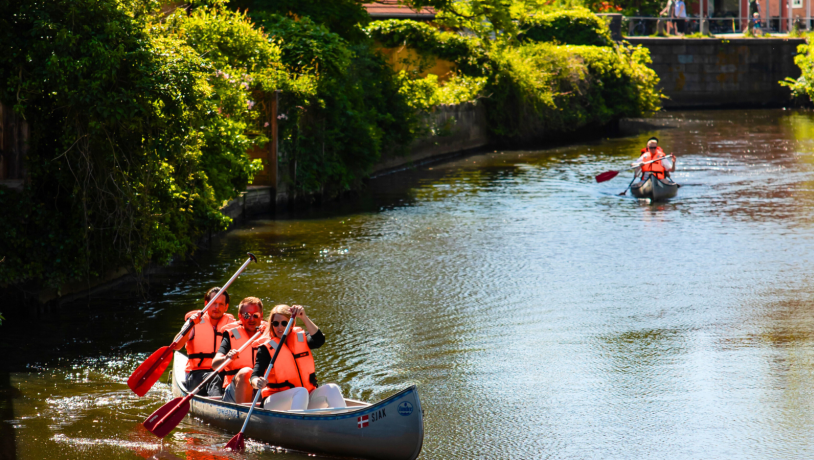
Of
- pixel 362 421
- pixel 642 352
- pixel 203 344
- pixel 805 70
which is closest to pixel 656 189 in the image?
pixel 642 352

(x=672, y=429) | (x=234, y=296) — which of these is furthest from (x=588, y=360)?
(x=234, y=296)

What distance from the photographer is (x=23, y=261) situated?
1120cm

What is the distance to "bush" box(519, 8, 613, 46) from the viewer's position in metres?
39.2

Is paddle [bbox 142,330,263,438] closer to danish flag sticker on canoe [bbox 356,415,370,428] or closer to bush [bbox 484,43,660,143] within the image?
danish flag sticker on canoe [bbox 356,415,370,428]

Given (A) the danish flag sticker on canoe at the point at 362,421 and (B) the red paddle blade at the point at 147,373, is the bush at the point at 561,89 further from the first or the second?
(A) the danish flag sticker on canoe at the point at 362,421

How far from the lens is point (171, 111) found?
35.9ft

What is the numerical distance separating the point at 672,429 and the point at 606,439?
63cm

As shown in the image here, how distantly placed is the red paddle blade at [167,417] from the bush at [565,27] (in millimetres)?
33004

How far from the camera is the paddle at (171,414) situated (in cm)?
788

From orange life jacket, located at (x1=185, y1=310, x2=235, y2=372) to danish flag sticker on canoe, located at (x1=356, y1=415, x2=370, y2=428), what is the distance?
7.04 ft

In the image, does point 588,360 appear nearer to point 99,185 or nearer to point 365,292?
point 365,292

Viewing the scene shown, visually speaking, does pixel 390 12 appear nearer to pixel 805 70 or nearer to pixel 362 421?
pixel 805 70

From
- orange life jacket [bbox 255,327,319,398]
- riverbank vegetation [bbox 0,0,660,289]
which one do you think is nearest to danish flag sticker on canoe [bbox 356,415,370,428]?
orange life jacket [bbox 255,327,319,398]

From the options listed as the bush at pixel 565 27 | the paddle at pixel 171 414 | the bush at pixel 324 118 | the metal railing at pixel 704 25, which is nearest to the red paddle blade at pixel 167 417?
the paddle at pixel 171 414
